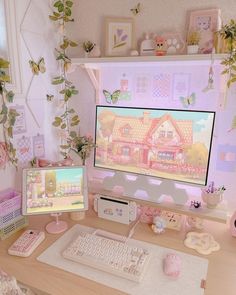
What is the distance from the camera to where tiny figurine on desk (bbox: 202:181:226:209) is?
119 cm

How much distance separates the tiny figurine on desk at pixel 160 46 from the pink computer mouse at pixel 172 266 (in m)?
0.97

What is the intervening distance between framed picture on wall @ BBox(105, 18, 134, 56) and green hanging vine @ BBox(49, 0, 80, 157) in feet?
0.86

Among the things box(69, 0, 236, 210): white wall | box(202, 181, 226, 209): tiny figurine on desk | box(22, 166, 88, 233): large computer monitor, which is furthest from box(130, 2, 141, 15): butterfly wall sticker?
box(202, 181, 226, 209): tiny figurine on desk

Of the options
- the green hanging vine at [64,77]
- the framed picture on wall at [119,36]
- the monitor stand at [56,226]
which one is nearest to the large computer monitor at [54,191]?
the monitor stand at [56,226]

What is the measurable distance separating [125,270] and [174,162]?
565 millimetres

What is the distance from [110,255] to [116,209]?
340 mm

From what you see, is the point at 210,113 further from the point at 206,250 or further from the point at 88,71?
the point at 88,71

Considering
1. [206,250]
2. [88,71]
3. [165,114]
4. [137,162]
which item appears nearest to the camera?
[206,250]

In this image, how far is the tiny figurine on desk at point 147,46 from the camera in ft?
4.18

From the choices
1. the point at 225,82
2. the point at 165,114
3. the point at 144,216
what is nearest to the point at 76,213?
the point at 144,216

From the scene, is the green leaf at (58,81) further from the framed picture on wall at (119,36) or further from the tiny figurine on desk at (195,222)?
the tiny figurine on desk at (195,222)

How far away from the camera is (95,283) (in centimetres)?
91

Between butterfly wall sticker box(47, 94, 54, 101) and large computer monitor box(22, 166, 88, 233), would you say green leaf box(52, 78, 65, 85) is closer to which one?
butterfly wall sticker box(47, 94, 54, 101)

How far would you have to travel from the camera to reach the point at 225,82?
1.18 meters
